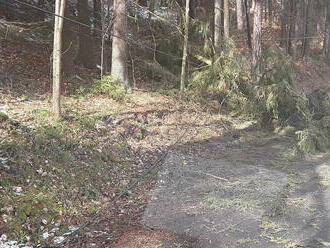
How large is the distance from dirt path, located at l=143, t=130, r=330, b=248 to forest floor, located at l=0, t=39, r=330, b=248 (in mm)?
18

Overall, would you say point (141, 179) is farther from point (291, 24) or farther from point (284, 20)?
point (291, 24)

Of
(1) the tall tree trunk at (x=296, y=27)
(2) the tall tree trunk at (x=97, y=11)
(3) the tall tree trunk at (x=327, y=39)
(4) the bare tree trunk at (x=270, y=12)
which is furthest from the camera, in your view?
(4) the bare tree trunk at (x=270, y=12)

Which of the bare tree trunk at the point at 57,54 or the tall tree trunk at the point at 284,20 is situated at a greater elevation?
the tall tree trunk at the point at 284,20

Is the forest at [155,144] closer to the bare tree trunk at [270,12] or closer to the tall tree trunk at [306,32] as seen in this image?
the tall tree trunk at [306,32]

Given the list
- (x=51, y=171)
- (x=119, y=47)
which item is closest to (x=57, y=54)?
(x=51, y=171)

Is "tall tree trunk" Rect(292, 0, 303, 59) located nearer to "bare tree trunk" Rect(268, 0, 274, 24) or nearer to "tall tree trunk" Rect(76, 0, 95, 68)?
"bare tree trunk" Rect(268, 0, 274, 24)

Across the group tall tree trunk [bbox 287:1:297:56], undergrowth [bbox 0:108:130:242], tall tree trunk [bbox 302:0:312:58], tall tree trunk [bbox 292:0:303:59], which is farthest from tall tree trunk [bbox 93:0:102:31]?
tall tree trunk [bbox 302:0:312:58]

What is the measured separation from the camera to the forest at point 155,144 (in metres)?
4.78

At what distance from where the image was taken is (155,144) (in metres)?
8.46

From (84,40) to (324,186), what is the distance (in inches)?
362

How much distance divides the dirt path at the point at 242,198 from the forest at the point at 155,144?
3cm

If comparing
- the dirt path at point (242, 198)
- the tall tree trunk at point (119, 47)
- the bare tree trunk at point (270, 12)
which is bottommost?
the dirt path at point (242, 198)

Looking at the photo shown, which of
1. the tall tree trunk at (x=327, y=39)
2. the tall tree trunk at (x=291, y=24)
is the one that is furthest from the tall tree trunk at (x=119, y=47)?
the tall tree trunk at (x=327, y=39)

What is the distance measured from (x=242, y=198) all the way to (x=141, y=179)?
1944 mm
